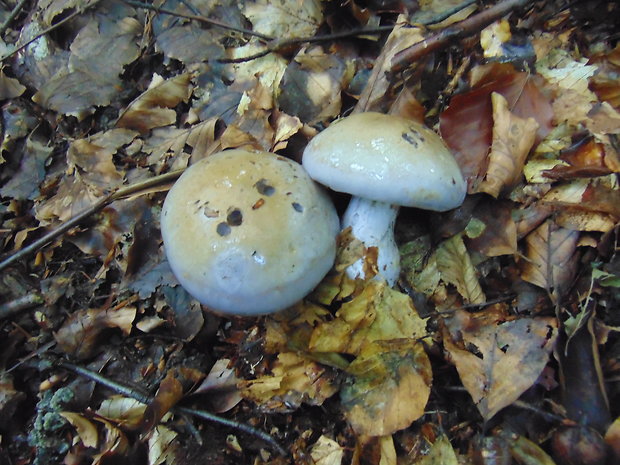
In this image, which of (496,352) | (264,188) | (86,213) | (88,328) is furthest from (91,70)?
(496,352)

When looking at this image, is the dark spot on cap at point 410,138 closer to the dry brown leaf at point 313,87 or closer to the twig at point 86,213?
the dry brown leaf at point 313,87

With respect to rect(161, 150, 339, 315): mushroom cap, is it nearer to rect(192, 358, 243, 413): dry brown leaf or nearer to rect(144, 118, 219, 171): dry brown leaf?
rect(192, 358, 243, 413): dry brown leaf

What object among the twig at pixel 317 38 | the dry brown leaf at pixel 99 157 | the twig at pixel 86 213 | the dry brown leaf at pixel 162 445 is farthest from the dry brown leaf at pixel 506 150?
the dry brown leaf at pixel 99 157

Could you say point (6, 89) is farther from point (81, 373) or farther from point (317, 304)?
point (317, 304)

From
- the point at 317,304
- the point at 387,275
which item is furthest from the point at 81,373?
the point at 387,275

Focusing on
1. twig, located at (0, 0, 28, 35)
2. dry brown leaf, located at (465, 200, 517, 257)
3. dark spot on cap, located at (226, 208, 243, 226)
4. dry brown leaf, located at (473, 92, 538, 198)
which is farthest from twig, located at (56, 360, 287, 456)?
twig, located at (0, 0, 28, 35)

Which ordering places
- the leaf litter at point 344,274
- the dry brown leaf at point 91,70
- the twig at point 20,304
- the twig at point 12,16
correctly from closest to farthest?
the leaf litter at point 344,274 < the twig at point 20,304 < the dry brown leaf at point 91,70 < the twig at point 12,16
